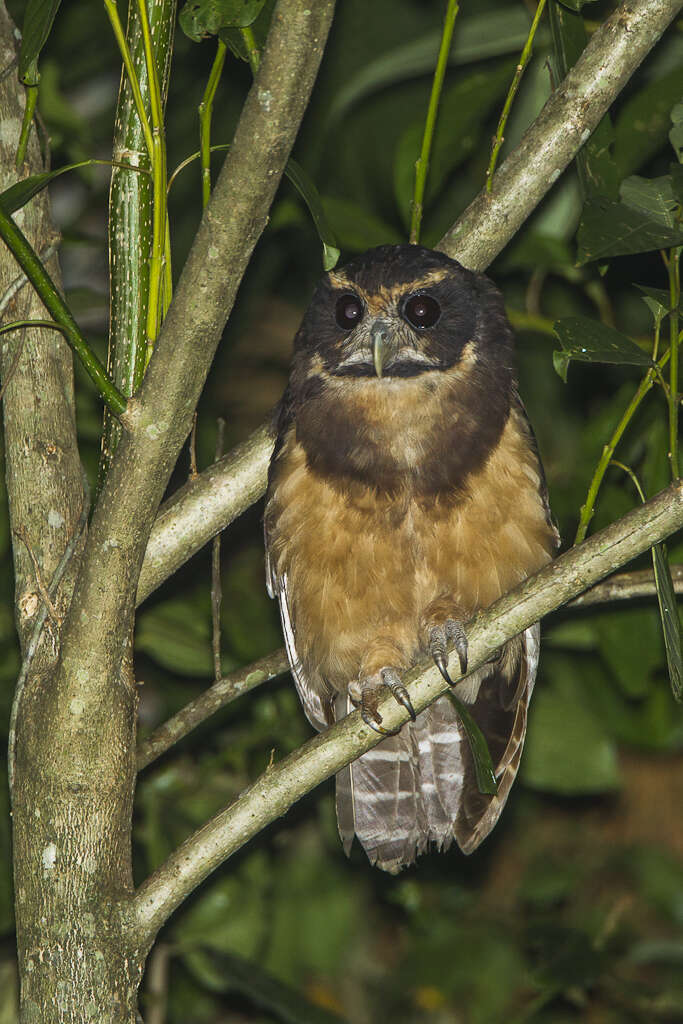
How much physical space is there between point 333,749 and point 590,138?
5.13 feet

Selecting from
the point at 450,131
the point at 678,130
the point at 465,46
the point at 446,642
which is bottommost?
the point at 446,642

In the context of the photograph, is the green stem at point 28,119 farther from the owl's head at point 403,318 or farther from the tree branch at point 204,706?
the tree branch at point 204,706

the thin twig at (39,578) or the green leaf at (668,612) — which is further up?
the thin twig at (39,578)

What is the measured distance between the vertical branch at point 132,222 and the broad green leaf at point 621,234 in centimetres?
96

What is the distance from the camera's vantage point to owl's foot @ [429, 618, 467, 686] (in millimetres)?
2471

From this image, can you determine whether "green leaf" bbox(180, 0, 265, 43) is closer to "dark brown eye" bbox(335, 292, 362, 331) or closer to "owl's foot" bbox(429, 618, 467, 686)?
"dark brown eye" bbox(335, 292, 362, 331)

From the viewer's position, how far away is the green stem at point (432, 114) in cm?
251

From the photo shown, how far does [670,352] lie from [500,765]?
1.56 m

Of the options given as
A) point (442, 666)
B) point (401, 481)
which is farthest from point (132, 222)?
point (442, 666)

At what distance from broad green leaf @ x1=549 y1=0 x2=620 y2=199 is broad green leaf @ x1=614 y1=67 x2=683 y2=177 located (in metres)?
0.30

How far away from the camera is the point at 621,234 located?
2.49 metres

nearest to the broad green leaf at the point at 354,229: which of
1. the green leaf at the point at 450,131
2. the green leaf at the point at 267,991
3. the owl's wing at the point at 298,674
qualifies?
the green leaf at the point at 450,131

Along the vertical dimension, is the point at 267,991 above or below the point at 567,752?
below

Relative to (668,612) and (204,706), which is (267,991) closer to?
(204,706)
